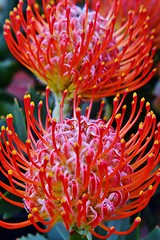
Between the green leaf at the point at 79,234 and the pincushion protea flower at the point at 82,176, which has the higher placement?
the pincushion protea flower at the point at 82,176

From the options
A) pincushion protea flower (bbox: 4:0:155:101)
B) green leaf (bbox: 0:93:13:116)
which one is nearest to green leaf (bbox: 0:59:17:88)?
green leaf (bbox: 0:93:13:116)

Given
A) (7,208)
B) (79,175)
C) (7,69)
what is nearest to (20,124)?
(7,208)

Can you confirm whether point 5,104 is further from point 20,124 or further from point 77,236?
point 77,236

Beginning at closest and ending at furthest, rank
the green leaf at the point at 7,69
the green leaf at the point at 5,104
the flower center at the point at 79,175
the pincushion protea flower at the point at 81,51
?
1. the flower center at the point at 79,175
2. the pincushion protea flower at the point at 81,51
3. the green leaf at the point at 5,104
4. the green leaf at the point at 7,69

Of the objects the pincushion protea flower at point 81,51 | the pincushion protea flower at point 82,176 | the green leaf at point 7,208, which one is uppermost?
the pincushion protea flower at point 81,51

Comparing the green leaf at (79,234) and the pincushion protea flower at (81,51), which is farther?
the pincushion protea flower at (81,51)

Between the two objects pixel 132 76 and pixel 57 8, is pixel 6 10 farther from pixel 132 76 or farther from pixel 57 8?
pixel 132 76

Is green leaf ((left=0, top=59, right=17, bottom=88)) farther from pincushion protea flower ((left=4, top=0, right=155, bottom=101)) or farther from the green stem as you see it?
the green stem

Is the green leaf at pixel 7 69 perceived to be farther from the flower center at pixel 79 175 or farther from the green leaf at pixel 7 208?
the flower center at pixel 79 175

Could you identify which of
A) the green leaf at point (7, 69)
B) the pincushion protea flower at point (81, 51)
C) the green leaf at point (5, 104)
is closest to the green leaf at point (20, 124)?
the pincushion protea flower at point (81, 51)
